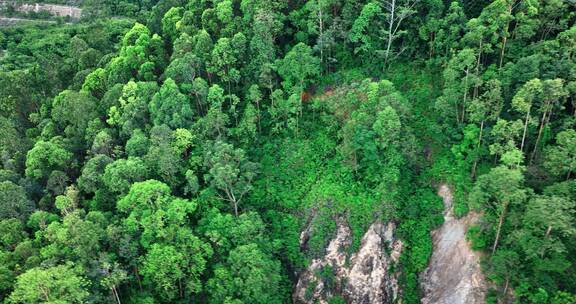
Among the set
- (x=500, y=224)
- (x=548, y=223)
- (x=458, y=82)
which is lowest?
(x=500, y=224)

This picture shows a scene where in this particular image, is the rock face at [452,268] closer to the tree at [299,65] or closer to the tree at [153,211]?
the tree at [299,65]

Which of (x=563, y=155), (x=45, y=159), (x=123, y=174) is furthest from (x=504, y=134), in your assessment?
(x=45, y=159)

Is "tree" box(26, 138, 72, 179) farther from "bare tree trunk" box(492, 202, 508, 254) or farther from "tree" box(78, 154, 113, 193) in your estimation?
"bare tree trunk" box(492, 202, 508, 254)

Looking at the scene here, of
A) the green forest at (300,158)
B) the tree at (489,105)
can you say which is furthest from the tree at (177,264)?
the tree at (489,105)

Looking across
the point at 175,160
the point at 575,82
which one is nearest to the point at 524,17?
the point at 575,82

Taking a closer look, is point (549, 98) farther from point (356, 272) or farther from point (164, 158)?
point (164, 158)

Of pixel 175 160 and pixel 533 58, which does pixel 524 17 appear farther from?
pixel 175 160
